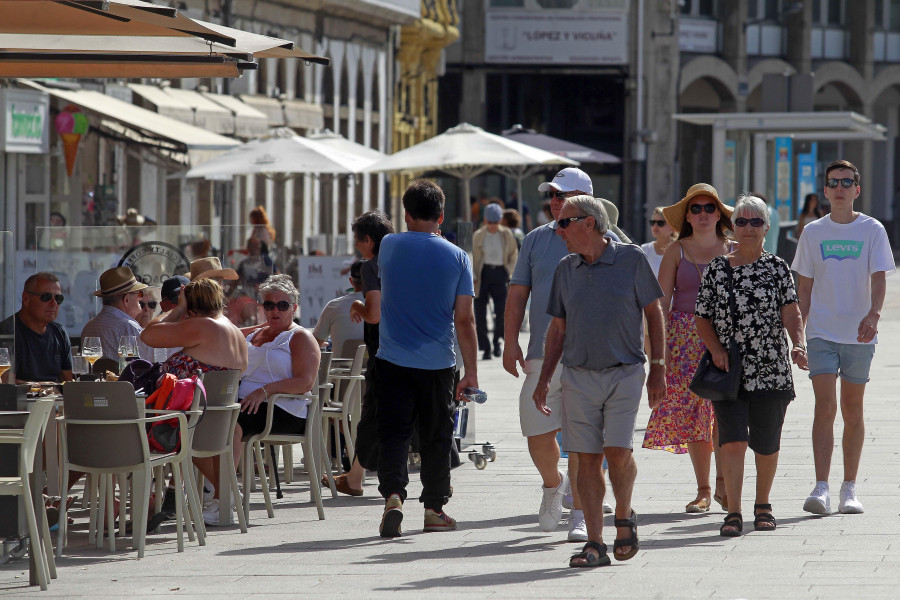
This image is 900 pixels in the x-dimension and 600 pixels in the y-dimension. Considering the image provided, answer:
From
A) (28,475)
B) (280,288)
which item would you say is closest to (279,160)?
(280,288)

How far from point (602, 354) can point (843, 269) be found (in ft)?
7.34

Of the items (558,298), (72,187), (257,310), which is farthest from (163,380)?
(72,187)

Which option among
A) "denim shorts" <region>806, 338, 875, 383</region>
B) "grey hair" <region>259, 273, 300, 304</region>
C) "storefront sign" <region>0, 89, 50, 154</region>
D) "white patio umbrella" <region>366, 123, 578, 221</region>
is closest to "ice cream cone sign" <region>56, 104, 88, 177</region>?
"storefront sign" <region>0, 89, 50, 154</region>

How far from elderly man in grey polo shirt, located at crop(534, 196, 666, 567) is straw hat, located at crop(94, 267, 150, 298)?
397 cm

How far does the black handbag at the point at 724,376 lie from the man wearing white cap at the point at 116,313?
3717mm

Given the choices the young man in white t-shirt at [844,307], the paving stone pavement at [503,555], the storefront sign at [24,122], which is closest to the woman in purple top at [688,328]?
the paving stone pavement at [503,555]

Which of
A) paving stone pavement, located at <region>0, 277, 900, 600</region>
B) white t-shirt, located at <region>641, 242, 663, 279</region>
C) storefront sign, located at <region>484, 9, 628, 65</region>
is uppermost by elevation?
storefront sign, located at <region>484, 9, 628, 65</region>

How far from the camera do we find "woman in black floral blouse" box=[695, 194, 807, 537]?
8.63 m

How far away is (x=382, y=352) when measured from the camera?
911 centimetres

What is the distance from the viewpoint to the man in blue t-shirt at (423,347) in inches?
354

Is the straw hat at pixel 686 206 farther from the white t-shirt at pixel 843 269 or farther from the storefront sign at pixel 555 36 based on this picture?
the storefront sign at pixel 555 36

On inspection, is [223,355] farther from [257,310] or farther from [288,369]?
[257,310]

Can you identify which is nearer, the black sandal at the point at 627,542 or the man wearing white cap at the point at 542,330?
the black sandal at the point at 627,542

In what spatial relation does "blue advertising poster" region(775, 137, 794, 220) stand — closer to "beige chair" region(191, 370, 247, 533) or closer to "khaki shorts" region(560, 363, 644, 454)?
"beige chair" region(191, 370, 247, 533)
